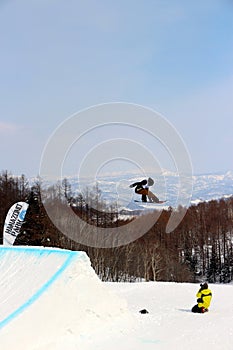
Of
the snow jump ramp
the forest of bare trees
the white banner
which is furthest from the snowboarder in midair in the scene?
the forest of bare trees

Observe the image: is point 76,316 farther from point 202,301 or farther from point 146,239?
point 146,239

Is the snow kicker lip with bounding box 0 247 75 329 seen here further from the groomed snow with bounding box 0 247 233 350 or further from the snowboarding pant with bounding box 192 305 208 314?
the snowboarding pant with bounding box 192 305 208 314

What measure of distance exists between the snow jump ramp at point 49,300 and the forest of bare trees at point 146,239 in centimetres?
1547

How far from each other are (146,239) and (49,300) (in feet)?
98.2

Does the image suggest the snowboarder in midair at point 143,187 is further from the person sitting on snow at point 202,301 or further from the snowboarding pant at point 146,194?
the person sitting on snow at point 202,301

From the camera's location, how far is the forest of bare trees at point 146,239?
27.5 metres

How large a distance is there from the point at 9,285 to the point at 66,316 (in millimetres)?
1555

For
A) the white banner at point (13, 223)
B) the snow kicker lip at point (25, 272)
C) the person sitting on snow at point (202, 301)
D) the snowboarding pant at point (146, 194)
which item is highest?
the snowboarding pant at point (146, 194)

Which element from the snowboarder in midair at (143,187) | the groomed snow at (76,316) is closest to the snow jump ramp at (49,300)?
the groomed snow at (76,316)

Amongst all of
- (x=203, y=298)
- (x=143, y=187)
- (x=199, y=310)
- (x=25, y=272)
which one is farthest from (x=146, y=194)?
(x=25, y=272)

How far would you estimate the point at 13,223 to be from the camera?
40.5 ft

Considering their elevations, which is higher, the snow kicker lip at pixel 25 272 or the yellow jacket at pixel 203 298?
the snow kicker lip at pixel 25 272

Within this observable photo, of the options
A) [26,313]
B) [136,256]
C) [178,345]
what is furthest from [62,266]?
[136,256]

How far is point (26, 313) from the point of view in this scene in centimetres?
725
